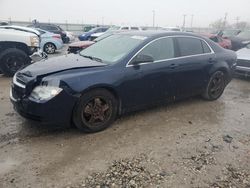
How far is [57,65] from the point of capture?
4648 mm

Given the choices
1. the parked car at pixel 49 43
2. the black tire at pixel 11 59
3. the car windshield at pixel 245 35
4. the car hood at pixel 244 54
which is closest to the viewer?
the black tire at pixel 11 59

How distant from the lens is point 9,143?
13.6ft

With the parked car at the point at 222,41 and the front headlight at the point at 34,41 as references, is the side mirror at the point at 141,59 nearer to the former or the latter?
the front headlight at the point at 34,41

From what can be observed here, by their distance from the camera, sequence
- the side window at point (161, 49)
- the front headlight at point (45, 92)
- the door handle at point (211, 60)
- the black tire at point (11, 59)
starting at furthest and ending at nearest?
the black tire at point (11, 59)
the door handle at point (211, 60)
the side window at point (161, 49)
the front headlight at point (45, 92)

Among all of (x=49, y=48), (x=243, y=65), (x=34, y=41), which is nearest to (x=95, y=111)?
A: (x=34, y=41)

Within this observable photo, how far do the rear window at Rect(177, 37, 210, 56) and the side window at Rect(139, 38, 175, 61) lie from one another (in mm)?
261

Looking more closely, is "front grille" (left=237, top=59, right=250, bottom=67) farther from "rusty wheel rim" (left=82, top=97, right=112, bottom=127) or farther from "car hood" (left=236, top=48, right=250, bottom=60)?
"rusty wheel rim" (left=82, top=97, right=112, bottom=127)

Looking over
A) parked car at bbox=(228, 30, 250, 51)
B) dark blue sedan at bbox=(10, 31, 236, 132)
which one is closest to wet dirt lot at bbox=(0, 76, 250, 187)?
dark blue sedan at bbox=(10, 31, 236, 132)

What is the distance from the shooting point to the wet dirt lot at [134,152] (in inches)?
132

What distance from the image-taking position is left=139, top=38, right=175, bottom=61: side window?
5148mm

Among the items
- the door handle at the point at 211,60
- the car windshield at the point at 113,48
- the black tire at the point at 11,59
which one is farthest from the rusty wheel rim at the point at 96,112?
the black tire at the point at 11,59

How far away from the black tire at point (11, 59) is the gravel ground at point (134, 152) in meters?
3.17

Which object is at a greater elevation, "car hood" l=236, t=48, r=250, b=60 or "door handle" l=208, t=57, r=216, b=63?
"door handle" l=208, t=57, r=216, b=63

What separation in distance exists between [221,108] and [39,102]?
12.8ft
